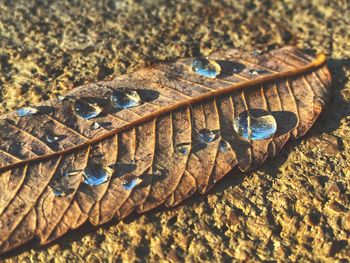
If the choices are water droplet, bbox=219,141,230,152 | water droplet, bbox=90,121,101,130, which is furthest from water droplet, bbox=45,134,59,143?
water droplet, bbox=219,141,230,152

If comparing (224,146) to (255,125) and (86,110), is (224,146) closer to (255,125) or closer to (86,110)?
(255,125)

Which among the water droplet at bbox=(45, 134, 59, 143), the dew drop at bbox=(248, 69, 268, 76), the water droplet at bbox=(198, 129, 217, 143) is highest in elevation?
the dew drop at bbox=(248, 69, 268, 76)

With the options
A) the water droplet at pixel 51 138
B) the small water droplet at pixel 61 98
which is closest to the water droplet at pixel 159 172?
the water droplet at pixel 51 138

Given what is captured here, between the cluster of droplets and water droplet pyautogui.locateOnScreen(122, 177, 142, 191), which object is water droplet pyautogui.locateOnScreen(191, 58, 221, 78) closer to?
the cluster of droplets

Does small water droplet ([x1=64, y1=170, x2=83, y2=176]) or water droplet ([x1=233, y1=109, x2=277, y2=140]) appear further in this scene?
water droplet ([x1=233, y1=109, x2=277, y2=140])

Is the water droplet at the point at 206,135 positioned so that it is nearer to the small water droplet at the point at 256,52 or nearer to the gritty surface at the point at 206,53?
the gritty surface at the point at 206,53

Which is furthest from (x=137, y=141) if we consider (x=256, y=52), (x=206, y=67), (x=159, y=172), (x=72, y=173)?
(x=256, y=52)
